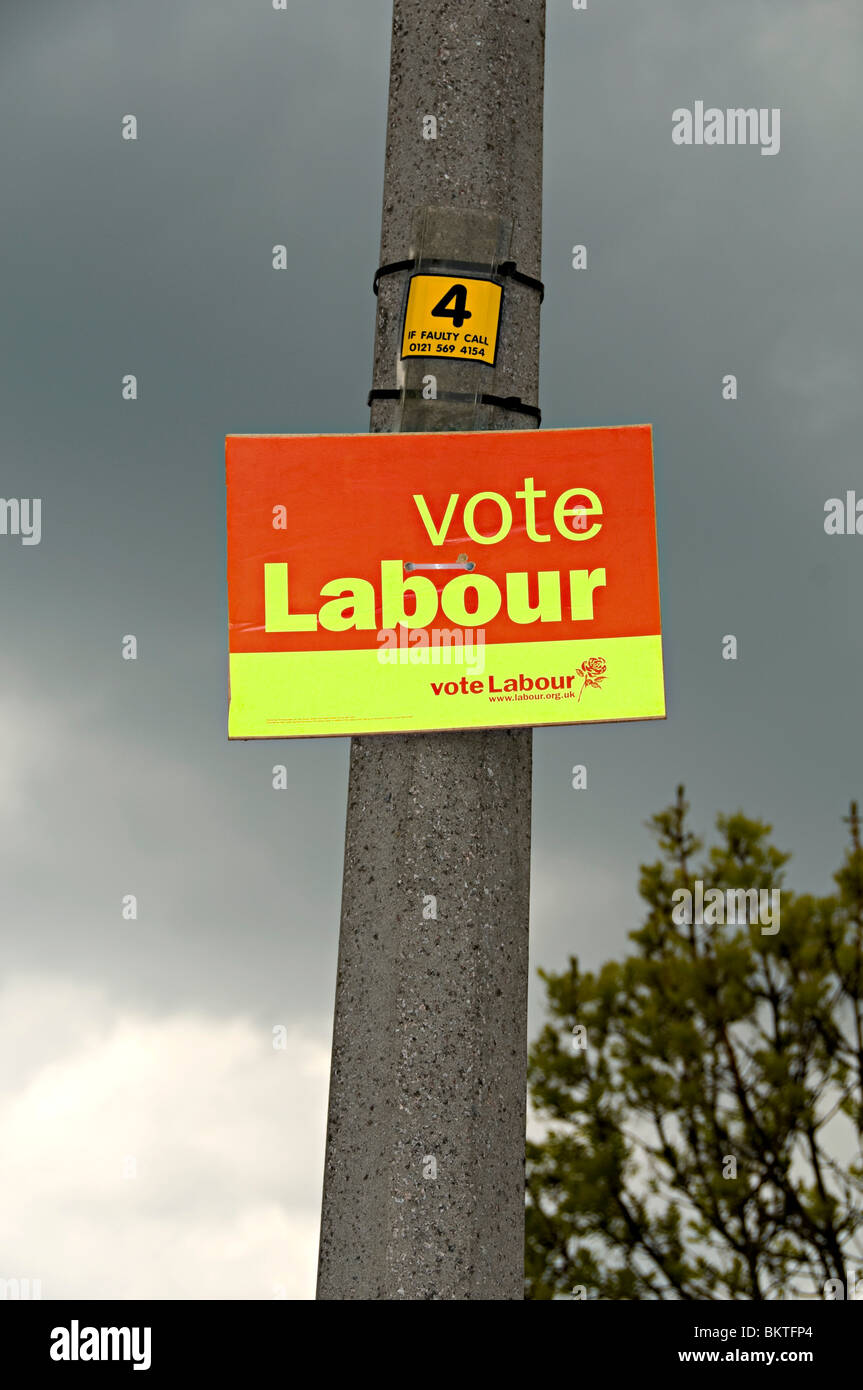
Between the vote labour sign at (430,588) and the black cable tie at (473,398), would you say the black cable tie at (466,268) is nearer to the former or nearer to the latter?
the black cable tie at (473,398)

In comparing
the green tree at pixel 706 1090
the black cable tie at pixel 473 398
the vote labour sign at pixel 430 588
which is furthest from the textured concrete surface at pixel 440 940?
the green tree at pixel 706 1090

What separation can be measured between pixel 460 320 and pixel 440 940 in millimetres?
1789

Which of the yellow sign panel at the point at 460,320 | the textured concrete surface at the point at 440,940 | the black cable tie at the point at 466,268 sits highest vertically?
the black cable tie at the point at 466,268

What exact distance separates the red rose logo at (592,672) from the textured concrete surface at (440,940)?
0.24 metres

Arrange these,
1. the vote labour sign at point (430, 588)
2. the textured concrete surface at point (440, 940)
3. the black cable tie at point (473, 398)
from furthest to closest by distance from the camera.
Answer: the black cable tie at point (473, 398)
the vote labour sign at point (430, 588)
the textured concrete surface at point (440, 940)

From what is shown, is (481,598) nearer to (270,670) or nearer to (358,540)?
(358,540)

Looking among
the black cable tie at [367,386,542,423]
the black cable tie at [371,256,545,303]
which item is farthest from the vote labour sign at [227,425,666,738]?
the black cable tie at [371,256,545,303]

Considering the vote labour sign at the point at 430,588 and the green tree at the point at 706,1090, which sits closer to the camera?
the vote labour sign at the point at 430,588

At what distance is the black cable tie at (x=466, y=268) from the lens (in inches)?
165

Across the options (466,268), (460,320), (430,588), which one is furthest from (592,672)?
(466,268)

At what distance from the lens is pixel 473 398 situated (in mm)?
4148

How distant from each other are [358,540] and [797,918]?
6110 mm

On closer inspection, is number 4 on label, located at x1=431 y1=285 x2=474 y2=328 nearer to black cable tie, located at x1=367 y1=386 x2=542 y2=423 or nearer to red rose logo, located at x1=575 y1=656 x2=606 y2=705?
black cable tie, located at x1=367 y1=386 x2=542 y2=423

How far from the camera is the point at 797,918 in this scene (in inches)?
364
